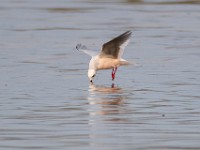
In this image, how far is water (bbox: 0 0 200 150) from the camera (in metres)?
9.75

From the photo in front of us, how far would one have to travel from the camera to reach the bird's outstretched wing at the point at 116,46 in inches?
577

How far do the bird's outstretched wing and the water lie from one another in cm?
41

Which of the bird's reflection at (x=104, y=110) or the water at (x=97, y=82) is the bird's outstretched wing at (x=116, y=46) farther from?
the bird's reflection at (x=104, y=110)

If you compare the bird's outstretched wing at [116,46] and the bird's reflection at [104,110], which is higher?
the bird's outstretched wing at [116,46]

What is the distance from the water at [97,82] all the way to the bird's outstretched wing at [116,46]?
0.41 metres

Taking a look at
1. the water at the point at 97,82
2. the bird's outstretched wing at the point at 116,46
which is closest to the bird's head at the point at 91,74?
the water at the point at 97,82

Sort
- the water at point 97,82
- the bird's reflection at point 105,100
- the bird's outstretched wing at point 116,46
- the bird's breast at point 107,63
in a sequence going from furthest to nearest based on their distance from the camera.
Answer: the bird's breast at point 107,63, the bird's outstretched wing at point 116,46, the bird's reflection at point 105,100, the water at point 97,82

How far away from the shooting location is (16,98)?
12750 millimetres

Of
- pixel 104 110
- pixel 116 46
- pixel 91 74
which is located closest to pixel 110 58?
pixel 116 46

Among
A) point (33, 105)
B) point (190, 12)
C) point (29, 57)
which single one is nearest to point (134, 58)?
point (29, 57)

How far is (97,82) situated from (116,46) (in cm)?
65

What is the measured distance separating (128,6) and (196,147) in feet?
61.1

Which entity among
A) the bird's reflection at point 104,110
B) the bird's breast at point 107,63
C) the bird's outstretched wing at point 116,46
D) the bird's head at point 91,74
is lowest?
the bird's reflection at point 104,110

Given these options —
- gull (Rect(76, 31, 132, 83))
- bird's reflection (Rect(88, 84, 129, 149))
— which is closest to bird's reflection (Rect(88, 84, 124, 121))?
bird's reflection (Rect(88, 84, 129, 149))
